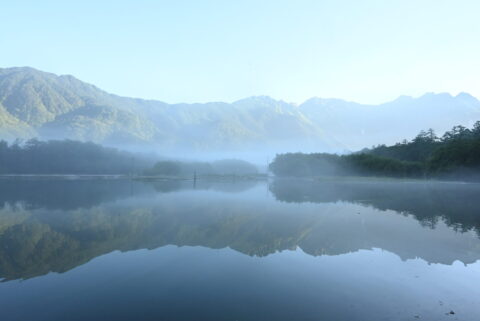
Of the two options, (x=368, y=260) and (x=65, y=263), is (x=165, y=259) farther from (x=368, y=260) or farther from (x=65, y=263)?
(x=368, y=260)

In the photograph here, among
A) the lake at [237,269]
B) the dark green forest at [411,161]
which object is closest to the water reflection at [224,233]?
the lake at [237,269]

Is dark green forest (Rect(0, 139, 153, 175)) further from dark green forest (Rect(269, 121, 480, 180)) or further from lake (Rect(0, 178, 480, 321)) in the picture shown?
lake (Rect(0, 178, 480, 321))

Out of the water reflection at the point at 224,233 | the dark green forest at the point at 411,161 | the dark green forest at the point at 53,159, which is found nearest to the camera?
the water reflection at the point at 224,233

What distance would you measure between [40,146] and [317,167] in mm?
99570

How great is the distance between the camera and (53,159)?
370 feet

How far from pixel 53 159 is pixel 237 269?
120 m

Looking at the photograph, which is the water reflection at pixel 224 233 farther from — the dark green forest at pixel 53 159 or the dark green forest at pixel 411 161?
the dark green forest at pixel 53 159

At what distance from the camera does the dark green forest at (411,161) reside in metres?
82.7

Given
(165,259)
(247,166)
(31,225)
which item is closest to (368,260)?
(165,259)

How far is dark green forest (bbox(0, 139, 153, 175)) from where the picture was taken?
10950 centimetres

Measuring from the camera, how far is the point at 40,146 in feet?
377

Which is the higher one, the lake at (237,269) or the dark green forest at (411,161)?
the dark green forest at (411,161)

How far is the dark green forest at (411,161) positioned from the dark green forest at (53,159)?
66.8 meters

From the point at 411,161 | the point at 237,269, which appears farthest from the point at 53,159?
the point at 411,161
